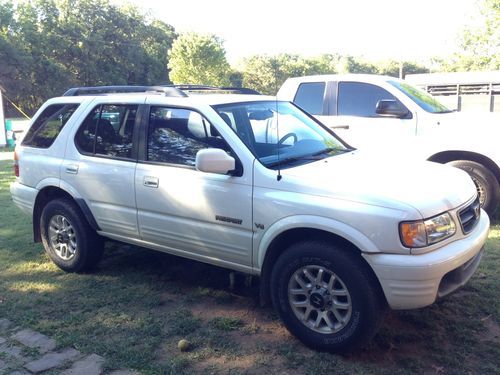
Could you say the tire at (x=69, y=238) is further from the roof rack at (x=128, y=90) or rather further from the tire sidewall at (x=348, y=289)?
the tire sidewall at (x=348, y=289)

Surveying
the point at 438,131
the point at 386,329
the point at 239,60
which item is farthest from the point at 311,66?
the point at 386,329

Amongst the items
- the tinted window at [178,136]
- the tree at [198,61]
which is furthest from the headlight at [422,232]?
the tree at [198,61]

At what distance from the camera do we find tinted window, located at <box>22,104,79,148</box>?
17.3ft

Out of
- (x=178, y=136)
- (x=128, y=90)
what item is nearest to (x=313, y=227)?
(x=178, y=136)

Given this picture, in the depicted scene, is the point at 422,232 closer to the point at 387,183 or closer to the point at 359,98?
the point at 387,183

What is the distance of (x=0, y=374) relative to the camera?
3.40 metres

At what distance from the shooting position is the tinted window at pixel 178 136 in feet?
13.8

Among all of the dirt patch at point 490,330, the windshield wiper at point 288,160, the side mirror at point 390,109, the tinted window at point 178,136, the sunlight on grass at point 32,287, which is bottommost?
the sunlight on grass at point 32,287

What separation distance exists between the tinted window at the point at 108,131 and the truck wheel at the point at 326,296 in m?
1.92

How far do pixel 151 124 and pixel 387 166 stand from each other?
2.04 m

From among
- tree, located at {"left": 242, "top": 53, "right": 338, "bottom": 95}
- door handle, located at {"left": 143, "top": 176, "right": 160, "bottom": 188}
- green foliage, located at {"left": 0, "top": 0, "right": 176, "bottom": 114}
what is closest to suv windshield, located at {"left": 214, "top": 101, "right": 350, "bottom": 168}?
door handle, located at {"left": 143, "top": 176, "right": 160, "bottom": 188}

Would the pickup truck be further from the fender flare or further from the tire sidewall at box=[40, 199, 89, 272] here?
the tire sidewall at box=[40, 199, 89, 272]

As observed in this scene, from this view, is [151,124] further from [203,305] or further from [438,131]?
[438,131]

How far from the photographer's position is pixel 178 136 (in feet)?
14.4
